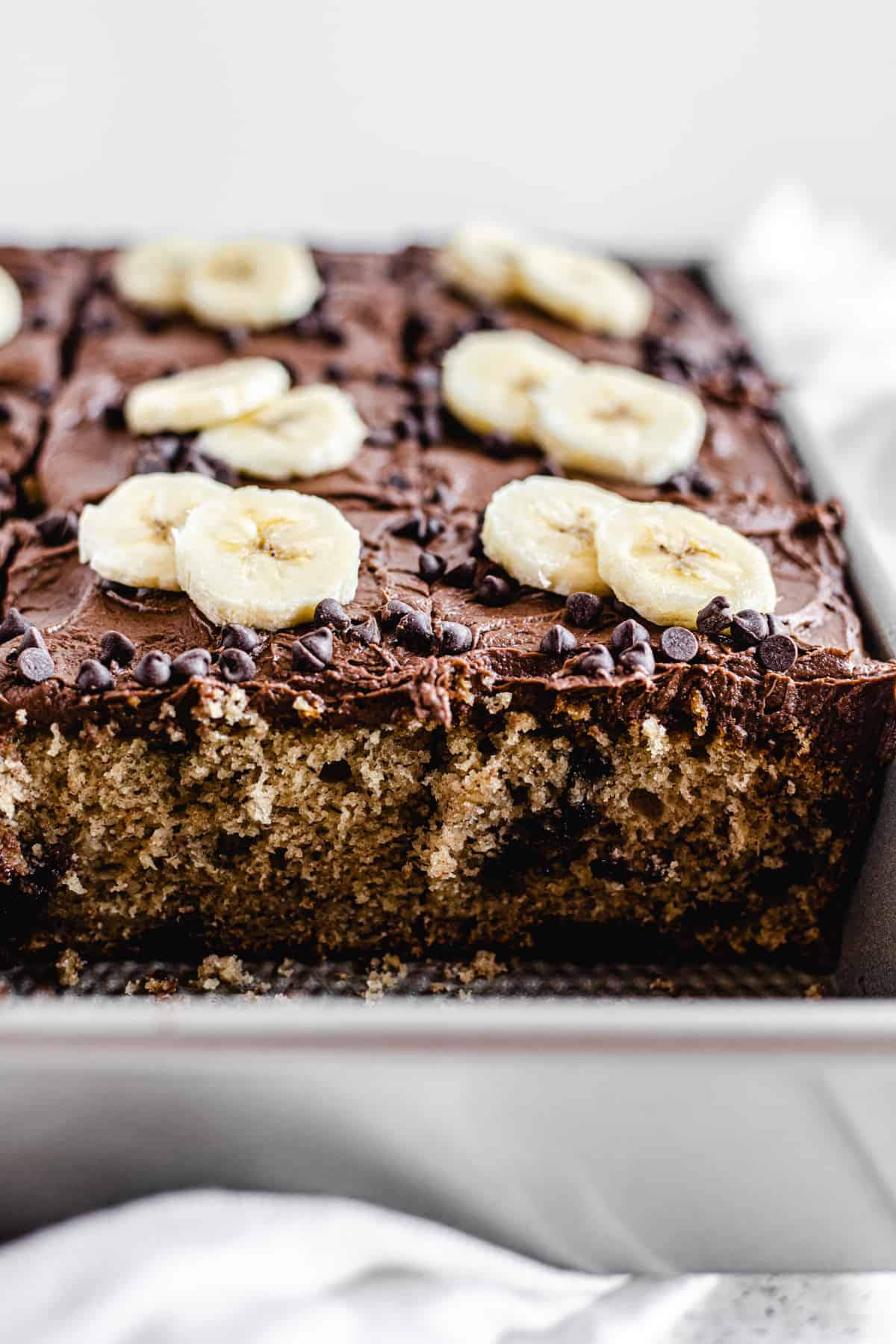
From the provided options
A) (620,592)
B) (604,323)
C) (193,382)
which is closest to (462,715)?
(620,592)

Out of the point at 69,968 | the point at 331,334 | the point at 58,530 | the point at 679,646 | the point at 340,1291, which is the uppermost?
the point at 679,646

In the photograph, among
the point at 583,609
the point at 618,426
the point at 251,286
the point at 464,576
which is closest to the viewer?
the point at 583,609

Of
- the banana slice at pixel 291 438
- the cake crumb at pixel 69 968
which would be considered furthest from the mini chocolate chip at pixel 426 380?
the cake crumb at pixel 69 968

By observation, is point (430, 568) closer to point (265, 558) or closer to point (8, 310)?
point (265, 558)

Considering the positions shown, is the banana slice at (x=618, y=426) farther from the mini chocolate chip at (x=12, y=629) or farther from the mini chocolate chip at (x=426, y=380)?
the mini chocolate chip at (x=12, y=629)

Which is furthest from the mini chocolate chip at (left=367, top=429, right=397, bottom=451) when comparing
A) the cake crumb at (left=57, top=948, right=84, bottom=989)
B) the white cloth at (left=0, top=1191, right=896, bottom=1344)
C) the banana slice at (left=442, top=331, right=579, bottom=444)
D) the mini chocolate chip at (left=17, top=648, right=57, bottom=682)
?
the white cloth at (left=0, top=1191, right=896, bottom=1344)

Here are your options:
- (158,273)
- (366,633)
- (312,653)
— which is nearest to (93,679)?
(312,653)

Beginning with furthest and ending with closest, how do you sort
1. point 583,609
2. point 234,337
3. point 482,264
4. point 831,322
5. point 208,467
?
point 831,322 → point 482,264 → point 234,337 → point 208,467 → point 583,609
